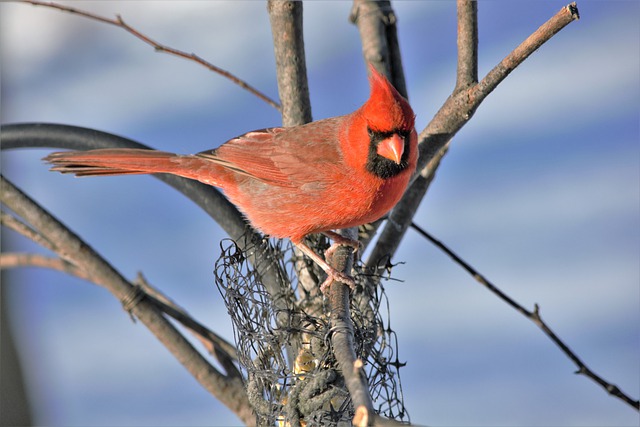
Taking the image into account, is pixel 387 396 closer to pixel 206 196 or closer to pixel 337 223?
pixel 337 223

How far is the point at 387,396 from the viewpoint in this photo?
1272 millimetres

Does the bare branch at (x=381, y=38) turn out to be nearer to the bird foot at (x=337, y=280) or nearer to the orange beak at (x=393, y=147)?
the orange beak at (x=393, y=147)

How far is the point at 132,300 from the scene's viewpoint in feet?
5.30

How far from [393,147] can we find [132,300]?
72 centimetres

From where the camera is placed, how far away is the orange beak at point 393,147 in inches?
52.9

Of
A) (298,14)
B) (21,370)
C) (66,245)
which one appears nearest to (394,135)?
(298,14)

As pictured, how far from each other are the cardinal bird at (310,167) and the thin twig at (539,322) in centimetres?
22

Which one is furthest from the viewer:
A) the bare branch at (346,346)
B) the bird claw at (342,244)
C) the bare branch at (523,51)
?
the bird claw at (342,244)

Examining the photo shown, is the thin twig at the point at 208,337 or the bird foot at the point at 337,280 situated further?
the thin twig at the point at 208,337

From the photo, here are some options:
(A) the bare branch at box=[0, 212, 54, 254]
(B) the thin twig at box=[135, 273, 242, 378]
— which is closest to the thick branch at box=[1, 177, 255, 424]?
(B) the thin twig at box=[135, 273, 242, 378]

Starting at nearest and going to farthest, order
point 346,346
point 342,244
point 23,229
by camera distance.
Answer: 1. point 346,346
2. point 342,244
3. point 23,229

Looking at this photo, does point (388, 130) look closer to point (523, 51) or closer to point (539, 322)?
point (523, 51)

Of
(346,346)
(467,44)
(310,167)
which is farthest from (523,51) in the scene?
(346,346)

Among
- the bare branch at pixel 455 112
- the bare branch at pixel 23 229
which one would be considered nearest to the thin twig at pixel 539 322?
the bare branch at pixel 455 112
